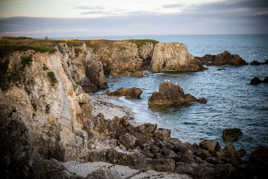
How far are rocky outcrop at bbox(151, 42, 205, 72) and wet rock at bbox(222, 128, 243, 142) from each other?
189ft

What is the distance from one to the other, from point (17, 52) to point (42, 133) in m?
7.49

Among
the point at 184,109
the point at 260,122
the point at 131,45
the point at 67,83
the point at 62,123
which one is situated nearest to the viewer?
the point at 62,123

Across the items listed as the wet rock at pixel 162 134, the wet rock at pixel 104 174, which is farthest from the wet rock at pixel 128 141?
the wet rock at pixel 104 174

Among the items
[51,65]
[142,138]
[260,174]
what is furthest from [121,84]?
[260,174]

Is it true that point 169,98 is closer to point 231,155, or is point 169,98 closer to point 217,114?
point 217,114

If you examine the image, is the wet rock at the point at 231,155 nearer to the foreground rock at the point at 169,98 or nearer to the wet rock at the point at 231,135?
the wet rock at the point at 231,135

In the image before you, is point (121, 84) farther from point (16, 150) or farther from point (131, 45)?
point (16, 150)

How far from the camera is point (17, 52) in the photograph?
18188 mm

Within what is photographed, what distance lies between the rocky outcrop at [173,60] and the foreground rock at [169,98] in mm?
41748

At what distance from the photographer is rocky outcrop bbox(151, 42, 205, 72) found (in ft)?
279

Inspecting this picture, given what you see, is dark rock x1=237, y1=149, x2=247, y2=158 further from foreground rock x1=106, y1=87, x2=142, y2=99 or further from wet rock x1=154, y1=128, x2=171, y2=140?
foreground rock x1=106, y1=87, x2=142, y2=99

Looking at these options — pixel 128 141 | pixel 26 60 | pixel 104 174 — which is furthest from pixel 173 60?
pixel 104 174

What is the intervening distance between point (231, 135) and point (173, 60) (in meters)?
63.0

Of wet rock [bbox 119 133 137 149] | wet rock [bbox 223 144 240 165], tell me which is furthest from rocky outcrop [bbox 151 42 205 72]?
wet rock [bbox 119 133 137 149]
